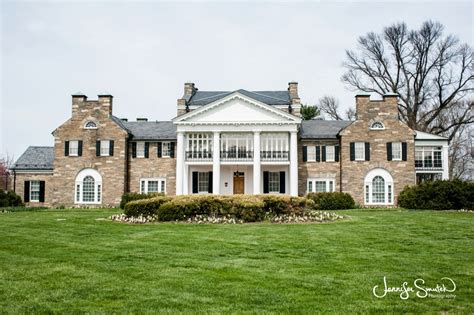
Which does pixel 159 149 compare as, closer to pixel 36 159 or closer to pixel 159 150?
pixel 159 150

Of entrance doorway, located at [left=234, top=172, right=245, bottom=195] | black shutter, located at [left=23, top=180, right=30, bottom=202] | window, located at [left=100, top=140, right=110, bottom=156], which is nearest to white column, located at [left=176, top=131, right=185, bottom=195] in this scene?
entrance doorway, located at [left=234, top=172, right=245, bottom=195]

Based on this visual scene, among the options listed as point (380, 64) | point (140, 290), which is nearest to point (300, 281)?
point (140, 290)

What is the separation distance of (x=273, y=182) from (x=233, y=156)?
364 cm

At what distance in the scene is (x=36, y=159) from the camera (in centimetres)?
3681

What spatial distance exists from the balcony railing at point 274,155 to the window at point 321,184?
2.73 metres

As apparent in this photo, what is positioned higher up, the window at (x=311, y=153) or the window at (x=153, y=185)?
the window at (x=311, y=153)

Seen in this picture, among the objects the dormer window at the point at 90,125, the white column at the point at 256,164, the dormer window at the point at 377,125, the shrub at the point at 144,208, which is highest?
the dormer window at the point at 90,125

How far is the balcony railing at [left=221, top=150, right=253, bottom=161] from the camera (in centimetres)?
3384

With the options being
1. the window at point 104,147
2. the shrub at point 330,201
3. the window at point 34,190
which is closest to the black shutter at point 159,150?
the window at point 104,147

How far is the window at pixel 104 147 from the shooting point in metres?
34.6

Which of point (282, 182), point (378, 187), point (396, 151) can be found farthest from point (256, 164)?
point (396, 151)

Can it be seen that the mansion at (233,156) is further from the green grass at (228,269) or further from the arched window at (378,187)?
the green grass at (228,269)

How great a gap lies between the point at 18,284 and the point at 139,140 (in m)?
27.6

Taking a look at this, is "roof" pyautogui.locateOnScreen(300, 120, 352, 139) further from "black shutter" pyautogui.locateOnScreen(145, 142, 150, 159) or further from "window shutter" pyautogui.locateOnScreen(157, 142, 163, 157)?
"black shutter" pyautogui.locateOnScreen(145, 142, 150, 159)
